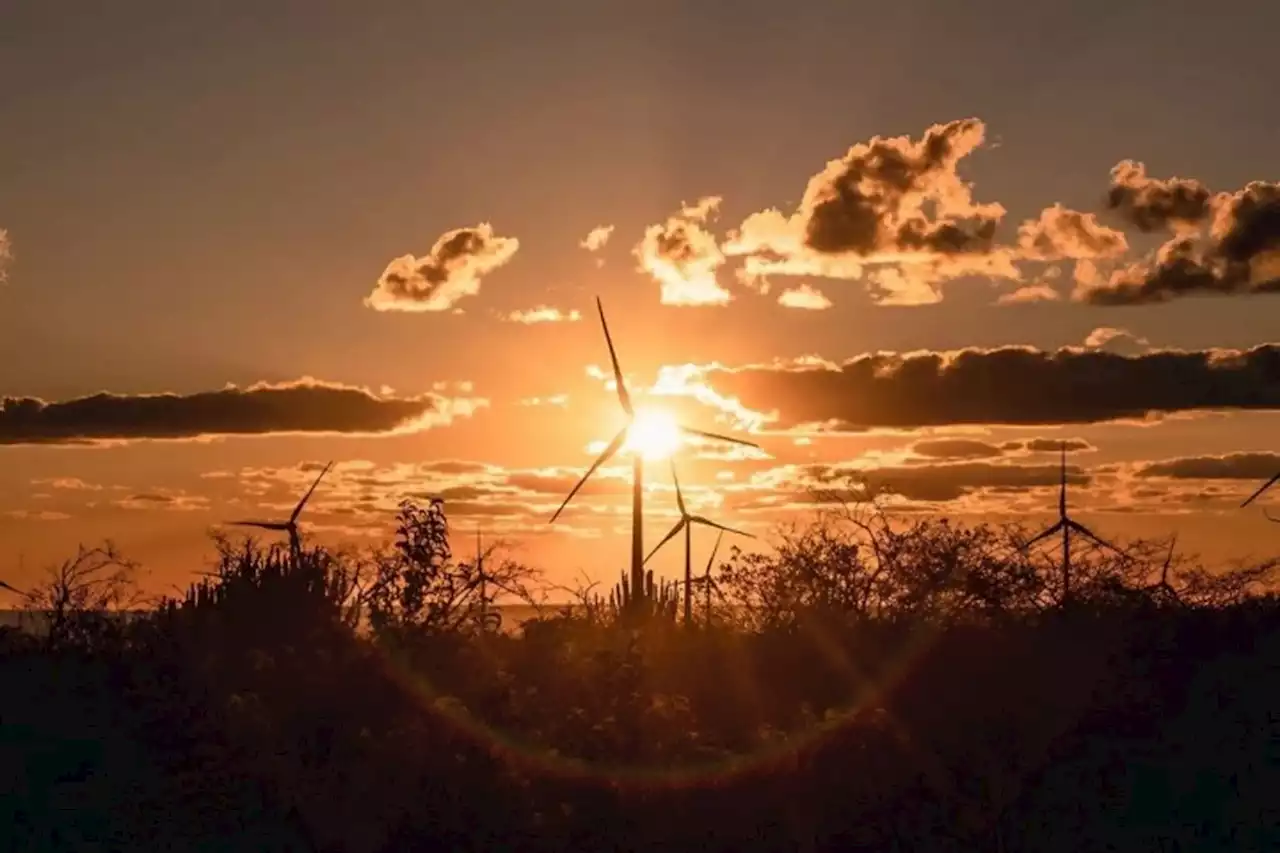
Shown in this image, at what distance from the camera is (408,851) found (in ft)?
92.5

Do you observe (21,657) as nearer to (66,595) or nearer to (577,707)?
(66,595)

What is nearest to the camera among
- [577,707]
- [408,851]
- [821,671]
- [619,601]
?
[408,851]

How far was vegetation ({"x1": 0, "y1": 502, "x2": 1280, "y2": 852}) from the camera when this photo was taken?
29.7 metres

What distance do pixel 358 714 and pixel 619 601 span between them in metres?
15.3

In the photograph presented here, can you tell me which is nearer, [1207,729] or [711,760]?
[711,760]

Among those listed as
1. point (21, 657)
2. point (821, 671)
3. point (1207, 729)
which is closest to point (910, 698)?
point (821, 671)

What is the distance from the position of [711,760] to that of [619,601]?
17.3 meters

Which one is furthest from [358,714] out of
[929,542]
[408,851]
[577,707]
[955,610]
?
[929,542]

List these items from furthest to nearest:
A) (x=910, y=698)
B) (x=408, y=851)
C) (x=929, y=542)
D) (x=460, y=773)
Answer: (x=929, y=542), (x=910, y=698), (x=460, y=773), (x=408, y=851)

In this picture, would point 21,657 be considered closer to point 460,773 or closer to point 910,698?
point 460,773

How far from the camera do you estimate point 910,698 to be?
3806 cm

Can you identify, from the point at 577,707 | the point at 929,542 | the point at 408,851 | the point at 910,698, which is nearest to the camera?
the point at 408,851

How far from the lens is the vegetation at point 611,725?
97.3 ft

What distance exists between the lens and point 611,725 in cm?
3306
